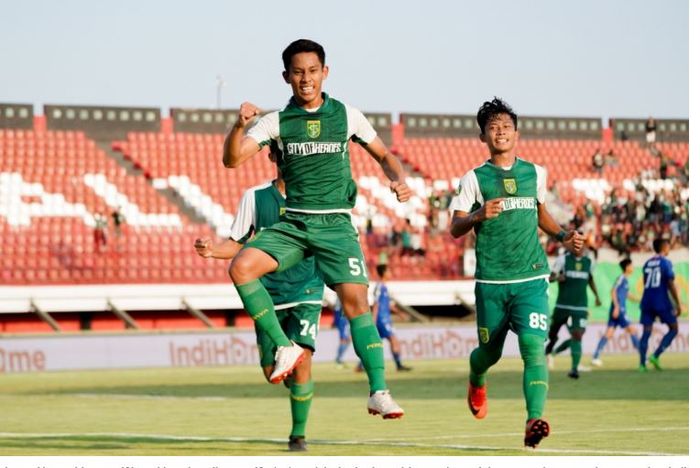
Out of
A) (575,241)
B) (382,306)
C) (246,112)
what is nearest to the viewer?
(246,112)

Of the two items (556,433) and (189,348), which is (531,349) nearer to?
(556,433)

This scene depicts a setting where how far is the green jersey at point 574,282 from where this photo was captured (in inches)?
912

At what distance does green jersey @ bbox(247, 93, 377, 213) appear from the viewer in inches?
399

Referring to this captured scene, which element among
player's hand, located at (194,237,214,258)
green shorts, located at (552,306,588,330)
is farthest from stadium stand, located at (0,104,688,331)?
player's hand, located at (194,237,214,258)

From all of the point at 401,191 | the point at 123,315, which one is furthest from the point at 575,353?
the point at 123,315

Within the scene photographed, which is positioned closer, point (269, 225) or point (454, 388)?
point (269, 225)

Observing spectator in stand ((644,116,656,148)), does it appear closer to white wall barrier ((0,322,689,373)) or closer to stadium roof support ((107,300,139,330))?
white wall barrier ((0,322,689,373))

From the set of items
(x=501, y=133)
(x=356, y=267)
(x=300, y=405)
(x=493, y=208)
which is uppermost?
(x=501, y=133)

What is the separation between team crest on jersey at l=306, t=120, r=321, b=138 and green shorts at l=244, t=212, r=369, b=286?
58 centimetres

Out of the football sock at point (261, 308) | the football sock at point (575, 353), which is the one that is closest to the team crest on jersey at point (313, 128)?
the football sock at point (261, 308)

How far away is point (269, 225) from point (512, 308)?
6.94ft

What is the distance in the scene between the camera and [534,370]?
36.9 feet

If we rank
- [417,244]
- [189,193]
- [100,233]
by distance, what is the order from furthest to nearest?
[189,193] → [417,244] → [100,233]
